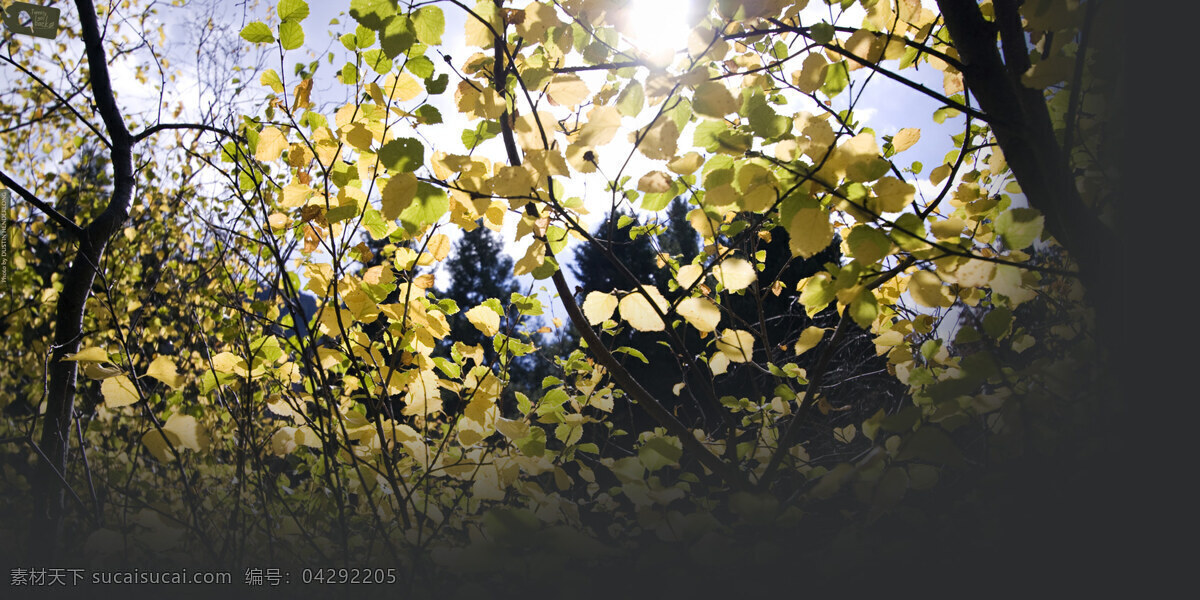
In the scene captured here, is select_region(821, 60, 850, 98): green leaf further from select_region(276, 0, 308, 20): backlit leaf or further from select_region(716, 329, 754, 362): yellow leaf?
select_region(276, 0, 308, 20): backlit leaf

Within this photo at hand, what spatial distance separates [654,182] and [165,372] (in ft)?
2.51

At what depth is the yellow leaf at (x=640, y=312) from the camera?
32.3 inches

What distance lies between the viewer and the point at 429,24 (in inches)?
28.8

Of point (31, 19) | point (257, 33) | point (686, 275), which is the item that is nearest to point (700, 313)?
point (686, 275)

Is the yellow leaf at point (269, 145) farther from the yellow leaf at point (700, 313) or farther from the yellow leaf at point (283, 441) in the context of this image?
the yellow leaf at point (700, 313)

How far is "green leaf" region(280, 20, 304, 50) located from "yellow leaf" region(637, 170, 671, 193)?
58 centimetres

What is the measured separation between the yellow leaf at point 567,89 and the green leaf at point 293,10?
39cm

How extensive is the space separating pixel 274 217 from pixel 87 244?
1111 mm

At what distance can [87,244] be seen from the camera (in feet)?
5.40

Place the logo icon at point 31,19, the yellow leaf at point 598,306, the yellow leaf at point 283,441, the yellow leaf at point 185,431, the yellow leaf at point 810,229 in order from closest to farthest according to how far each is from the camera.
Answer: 1. the yellow leaf at point 810,229
2. the yellow leaf at point 185,431
3. the yellow leaf at point 598,306
4. the yellow leaf at point 283,441
5. the logo icon at point 31,19

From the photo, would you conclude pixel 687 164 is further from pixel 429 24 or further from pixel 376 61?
pixel 376 61

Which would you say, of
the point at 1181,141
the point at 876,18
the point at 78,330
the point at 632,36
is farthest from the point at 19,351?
the point at 1181,141

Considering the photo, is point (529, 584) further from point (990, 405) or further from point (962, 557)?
point (990, 405)

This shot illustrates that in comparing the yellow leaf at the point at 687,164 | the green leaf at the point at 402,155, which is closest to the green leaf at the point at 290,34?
the green leaf at the point at 402,155
